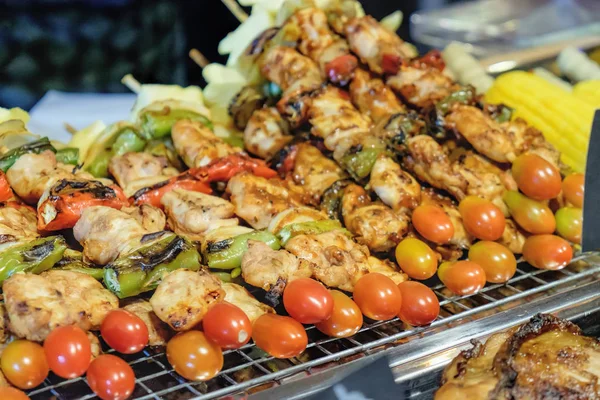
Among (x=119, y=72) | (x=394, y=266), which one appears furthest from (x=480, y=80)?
(x=119, y=72)

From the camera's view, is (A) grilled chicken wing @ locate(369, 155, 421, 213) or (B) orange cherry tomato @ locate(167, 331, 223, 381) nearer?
(B) orange cherry tomato @ locate(167, 331, 223, 381)

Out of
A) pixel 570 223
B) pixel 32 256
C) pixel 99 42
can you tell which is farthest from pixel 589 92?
pixel 99 42

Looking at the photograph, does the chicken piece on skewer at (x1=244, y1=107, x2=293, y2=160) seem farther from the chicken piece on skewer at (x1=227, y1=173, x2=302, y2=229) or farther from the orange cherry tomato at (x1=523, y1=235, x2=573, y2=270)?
the orange cherry tomato at (x1=523, y1=235, x2=573, y2=270)

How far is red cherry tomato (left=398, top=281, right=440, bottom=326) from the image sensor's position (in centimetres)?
271

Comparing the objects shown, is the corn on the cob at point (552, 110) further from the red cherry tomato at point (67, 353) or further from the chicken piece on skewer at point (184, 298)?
the red cherry tomato at point (67, 353)

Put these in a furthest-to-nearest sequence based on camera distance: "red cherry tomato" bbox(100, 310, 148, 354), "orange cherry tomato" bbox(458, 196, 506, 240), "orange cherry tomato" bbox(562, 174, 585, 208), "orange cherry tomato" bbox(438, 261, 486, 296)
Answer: "orange cherry tomato" bbox(562, 174, 585, 208) → "orange cherry tomato" bbox(458, 196, 506, 240) → "orange cherry tomato" bbox(438, 261, 486, 296) → "red cherry tomato" bbox(100, 310, 148, 354)

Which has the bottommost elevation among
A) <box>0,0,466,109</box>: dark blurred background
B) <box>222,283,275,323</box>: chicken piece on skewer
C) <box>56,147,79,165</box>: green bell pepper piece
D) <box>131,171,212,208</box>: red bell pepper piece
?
<box>0,0,466,109</box>: dark blurred background

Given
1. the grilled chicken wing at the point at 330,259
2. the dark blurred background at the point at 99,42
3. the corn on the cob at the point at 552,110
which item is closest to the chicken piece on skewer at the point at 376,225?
the grilled chicken wing at the point at 330,259

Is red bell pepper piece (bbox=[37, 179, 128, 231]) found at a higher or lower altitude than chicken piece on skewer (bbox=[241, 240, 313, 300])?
higher

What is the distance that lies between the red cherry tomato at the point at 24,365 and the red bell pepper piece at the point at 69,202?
69cm

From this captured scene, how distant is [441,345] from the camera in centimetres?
257

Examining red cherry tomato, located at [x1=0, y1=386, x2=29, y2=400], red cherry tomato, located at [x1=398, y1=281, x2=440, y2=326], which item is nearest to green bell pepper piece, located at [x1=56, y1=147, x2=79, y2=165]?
red cherry tomato, located at [x1=0, y1=386, x2=29, y2=400]

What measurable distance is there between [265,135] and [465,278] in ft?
4.67

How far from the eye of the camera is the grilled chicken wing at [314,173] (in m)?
3.57
